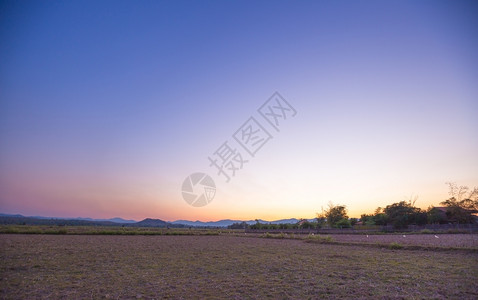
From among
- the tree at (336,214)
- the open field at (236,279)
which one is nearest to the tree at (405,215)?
the tree at (336,214)

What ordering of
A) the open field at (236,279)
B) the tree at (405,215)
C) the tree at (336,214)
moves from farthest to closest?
1. the tree at (336,214)
2. the tree at (405,215)
3. the open field at (236,279)

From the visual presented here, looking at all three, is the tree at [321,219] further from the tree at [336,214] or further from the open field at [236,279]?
the open field at [236,279]

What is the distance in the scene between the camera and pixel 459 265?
1148cm

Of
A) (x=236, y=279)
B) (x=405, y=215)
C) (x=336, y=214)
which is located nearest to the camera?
(x=236, y=279)

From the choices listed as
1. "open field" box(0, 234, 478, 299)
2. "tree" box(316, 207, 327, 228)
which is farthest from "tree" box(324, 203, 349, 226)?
"open field" box(0, 234, 478, 299)

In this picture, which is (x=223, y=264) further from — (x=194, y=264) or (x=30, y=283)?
(x=30, y=283)

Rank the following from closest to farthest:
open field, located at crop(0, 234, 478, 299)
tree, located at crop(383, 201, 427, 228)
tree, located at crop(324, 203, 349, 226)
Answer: open field, located at crop(0, 234, 478, 299) → tree, located at crop(383, 201, 427, 228) → tree, located at crop(324, 203, 349, 226)

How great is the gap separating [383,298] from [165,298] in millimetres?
6008

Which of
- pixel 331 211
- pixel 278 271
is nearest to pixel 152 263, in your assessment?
pixel 278 271

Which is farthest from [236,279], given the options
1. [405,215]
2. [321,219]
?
[321,219]

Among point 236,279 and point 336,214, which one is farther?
point 336,214

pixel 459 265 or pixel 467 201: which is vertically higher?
pixel 467 201

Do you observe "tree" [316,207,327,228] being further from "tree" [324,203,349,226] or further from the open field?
the open field

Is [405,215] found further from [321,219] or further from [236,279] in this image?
[236,279]
